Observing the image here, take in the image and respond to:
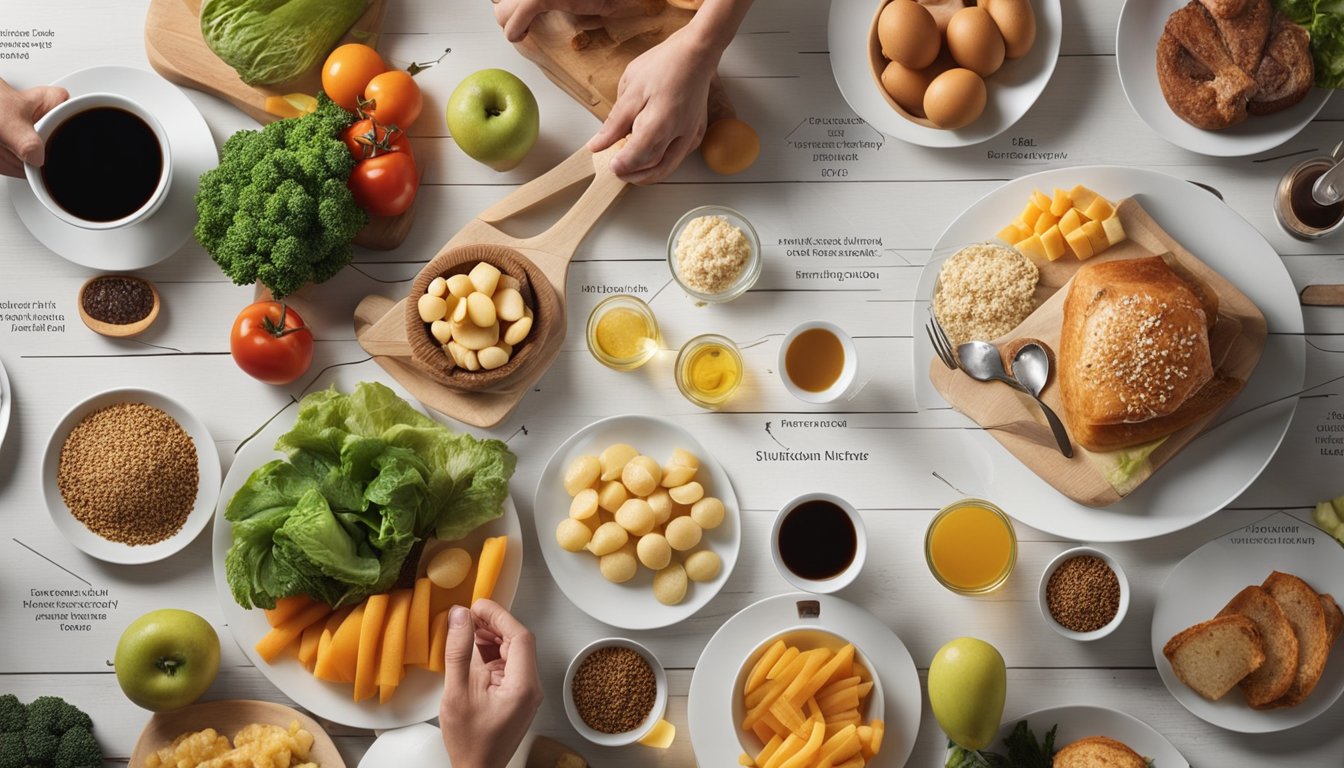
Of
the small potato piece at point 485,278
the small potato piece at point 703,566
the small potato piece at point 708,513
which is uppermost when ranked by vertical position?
the small potato piece at point 485,278

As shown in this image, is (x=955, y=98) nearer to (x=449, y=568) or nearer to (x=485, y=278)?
(x=485, y=278)

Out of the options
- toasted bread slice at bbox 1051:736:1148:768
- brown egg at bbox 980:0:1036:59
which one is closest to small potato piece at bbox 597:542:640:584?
toasted bread slice at bbox 1051:736:1148:768

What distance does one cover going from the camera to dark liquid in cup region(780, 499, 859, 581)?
1.98 metres

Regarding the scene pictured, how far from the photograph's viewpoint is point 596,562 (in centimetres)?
203

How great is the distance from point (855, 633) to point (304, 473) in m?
1.17

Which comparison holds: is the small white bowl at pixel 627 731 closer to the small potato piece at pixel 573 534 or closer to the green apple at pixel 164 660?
the small potato piece at pixel 573 534

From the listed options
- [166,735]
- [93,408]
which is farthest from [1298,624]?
[93,408]

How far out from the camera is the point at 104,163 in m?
1.98

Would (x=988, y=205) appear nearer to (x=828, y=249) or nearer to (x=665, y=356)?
(x=828, y=249)

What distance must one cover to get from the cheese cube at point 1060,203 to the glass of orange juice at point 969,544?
614mm

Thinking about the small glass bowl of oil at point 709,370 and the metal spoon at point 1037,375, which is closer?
the metal spoon at point 1037,375

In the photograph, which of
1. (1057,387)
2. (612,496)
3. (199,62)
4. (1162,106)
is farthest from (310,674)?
(1162,106)

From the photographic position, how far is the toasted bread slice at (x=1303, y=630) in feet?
6.19

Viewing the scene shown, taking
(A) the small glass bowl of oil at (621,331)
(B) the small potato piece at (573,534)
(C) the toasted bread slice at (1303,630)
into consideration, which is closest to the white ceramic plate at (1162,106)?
(C) the toasted bread slice at (1303,630)
